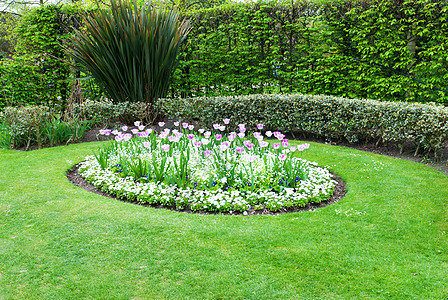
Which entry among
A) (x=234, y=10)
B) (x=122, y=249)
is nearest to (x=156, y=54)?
(x=234, y=10)

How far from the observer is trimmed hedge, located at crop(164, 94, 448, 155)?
5.11 m

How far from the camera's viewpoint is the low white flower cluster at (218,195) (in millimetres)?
3420

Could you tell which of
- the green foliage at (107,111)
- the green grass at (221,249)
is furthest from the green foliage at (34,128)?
the green grass at (221,249)

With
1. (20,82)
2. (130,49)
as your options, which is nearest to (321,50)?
(130,49)

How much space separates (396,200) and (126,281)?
2.96 meters

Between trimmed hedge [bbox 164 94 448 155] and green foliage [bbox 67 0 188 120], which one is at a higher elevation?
green foliage [bbox 67 0 188 120]

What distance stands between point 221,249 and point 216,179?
4.12 feet

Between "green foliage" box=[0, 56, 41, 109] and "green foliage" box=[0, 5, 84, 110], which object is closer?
"green foliage" box=[0, 56, 41, 109]

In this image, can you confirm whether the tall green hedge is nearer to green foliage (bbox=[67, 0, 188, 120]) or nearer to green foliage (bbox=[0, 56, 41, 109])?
green foliage (bbox=[67, 0, 188, 120])

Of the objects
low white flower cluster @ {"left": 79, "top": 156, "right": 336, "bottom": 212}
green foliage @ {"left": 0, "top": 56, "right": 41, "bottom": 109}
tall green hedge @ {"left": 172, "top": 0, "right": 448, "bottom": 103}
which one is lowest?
low white flower cluster @ {"left": 79, "top": 156, "right": 336, "bottom": 212}

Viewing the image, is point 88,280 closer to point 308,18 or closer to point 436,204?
point 436,204

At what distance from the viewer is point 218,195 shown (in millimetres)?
3496

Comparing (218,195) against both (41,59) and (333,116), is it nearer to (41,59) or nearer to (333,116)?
(333,116)

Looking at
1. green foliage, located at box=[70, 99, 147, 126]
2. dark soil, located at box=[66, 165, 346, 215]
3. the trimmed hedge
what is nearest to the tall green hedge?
the trimmed hedge
